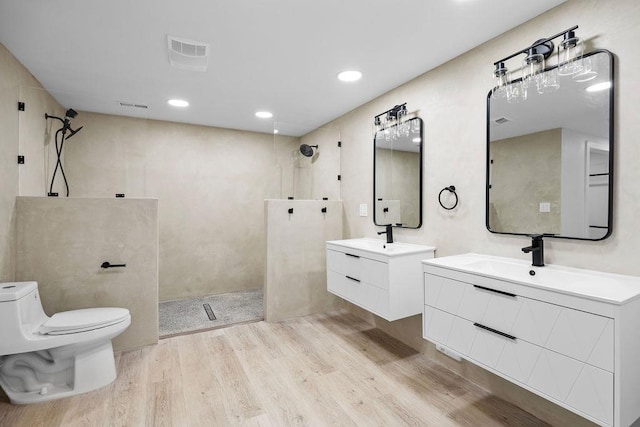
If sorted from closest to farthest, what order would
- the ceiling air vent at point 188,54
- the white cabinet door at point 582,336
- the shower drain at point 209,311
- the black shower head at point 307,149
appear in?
1. the white cabinet door at point 582,336
2. the ceiling air vent at point 188,54
3. the shower drain at point 209,311
4. the black shower head at point 307,149

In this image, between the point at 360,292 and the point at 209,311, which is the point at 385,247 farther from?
the point at 209,311

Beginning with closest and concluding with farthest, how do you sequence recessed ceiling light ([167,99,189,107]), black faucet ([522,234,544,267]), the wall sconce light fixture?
the wall sconce light fixture
black faucet ([522,234,544,267])
recessed ceiling light ([167,99,189,107])

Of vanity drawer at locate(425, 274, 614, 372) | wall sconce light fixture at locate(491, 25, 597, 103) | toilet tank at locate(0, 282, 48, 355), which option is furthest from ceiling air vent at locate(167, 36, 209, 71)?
vanity drawer at locate(425, 274, 614, 372)

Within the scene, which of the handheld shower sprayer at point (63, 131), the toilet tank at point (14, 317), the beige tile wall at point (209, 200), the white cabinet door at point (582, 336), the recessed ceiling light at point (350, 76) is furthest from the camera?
the beige tile wall at point (209, 200)

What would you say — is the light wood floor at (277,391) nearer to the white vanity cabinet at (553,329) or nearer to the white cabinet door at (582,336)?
the white vanity cabinet at (553,329)

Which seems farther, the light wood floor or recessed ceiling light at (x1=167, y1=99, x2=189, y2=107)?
recessed ceiling light at (x1=167, y1=99, x2=189, y2=107)

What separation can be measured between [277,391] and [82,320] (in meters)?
1.46

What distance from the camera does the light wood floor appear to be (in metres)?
1.88

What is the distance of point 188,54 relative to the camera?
2338 mm

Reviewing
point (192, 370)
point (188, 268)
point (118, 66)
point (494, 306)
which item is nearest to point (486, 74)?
point (494, 306)

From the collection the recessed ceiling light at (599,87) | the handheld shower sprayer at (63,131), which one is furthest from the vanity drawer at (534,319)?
the handheld shower sprayer at (63,131)

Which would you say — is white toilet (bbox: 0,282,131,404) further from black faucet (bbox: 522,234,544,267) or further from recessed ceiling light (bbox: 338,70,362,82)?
black faucet (bbox: 522,234,544,267)

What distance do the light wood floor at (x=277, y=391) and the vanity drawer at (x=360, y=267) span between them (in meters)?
0.64

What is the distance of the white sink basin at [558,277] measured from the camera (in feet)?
4.36
